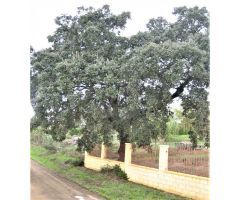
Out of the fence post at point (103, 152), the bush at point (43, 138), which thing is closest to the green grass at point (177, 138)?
the fence post at point (103, 152)

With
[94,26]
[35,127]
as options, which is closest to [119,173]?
[35,127]

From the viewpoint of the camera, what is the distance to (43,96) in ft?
19.0

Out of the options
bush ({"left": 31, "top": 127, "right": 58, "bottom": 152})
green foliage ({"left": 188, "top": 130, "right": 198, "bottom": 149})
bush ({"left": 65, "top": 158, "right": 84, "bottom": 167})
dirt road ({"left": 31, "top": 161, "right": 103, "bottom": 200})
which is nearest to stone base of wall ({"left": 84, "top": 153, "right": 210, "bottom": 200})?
green foliage ({"left": 188, "top": 130, "right": 198, "bottom": 149})

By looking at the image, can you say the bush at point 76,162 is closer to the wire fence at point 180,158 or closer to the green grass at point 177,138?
the wire fence at point 180,158

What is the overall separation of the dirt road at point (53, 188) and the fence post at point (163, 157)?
0.94 meters

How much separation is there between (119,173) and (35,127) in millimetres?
1369

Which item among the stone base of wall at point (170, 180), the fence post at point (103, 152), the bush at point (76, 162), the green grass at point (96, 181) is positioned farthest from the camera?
the fence post at point (103, 152)

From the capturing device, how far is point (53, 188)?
4.92 meters

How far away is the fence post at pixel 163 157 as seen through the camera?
5266 mm

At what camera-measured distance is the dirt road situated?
474 cm

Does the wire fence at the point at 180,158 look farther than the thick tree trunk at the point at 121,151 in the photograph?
No

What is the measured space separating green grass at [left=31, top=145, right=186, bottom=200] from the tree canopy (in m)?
0.35

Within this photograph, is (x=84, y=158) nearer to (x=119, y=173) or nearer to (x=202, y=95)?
(x=119, y=173)

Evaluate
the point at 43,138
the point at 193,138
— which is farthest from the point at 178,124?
the point at 43,138
